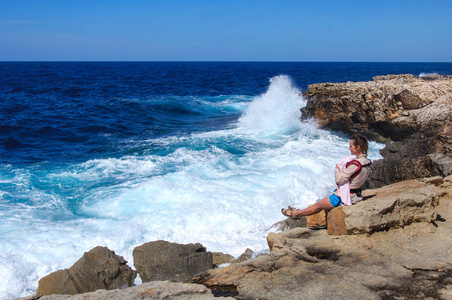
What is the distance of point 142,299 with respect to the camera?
3184 mm

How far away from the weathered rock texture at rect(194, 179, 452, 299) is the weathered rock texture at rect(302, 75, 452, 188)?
3493 millimetres

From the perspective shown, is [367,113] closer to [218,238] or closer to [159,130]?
[218,238]

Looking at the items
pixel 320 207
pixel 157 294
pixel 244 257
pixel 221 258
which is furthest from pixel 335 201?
pixel 157 294

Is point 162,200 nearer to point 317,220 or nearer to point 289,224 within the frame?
point 289,224

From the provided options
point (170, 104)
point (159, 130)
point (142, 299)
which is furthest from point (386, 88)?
point (170, 104)

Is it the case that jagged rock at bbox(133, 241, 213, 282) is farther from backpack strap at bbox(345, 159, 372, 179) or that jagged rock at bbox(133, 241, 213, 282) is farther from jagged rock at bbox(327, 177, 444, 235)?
backpack strap at bbox(345, 159, 372, 179)

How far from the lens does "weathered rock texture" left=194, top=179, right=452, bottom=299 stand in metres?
3.21

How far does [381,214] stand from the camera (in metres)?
4.11

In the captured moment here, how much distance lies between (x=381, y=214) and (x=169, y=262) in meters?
3.03

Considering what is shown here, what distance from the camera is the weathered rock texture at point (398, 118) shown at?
308 inches

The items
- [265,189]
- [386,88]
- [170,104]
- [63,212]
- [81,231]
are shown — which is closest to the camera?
[81,231]

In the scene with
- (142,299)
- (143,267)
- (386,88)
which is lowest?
(143,267)

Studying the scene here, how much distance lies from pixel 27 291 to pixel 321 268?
14.6 feet

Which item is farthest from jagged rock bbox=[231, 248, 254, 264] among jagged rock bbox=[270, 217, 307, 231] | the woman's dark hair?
the woman's dark hair
